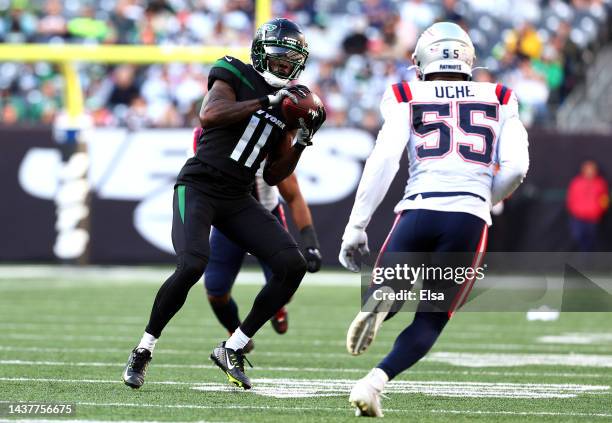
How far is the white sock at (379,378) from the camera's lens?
469cm

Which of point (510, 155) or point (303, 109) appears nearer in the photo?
point (510, 155)

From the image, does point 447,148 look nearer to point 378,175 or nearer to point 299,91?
point 378,175

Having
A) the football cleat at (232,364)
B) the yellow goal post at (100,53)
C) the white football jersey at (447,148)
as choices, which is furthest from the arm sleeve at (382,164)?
the yellow goal post at (100,53)

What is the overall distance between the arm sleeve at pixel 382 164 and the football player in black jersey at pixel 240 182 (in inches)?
27.4

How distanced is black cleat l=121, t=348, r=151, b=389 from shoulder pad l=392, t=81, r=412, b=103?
5.29 ft

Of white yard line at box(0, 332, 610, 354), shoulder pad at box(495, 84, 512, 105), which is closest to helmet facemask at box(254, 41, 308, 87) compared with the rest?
shoulder pad at box(495, 84, 512, 105)

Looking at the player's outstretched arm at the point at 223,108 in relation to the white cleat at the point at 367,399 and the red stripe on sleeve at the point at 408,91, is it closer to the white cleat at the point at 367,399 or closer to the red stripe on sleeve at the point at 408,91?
Result: the red stripe on sleeve at the point at 408,91

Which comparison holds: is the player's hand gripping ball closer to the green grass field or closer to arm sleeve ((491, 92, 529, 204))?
arm sleeve ((491, 92, 529, 204))

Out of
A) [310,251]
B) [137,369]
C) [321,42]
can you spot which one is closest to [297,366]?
[310,251]

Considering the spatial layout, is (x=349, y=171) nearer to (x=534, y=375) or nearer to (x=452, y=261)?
(x=534, y=375)

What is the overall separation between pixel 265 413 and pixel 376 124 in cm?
1033

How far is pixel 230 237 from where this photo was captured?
5.75m

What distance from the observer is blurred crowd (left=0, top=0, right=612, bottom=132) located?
15.5 m

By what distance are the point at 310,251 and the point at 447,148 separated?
1.54 meters
